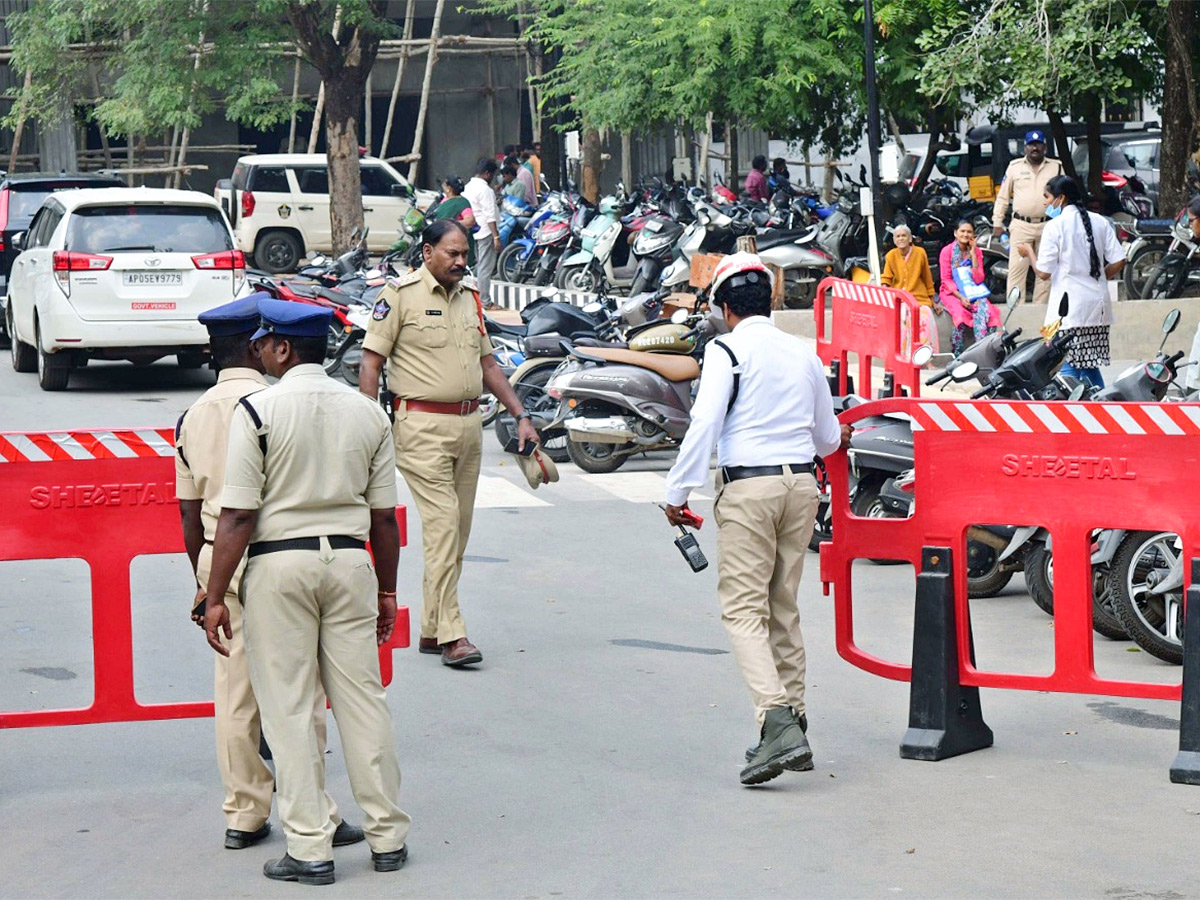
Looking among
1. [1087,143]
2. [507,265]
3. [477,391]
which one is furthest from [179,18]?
[477,391]

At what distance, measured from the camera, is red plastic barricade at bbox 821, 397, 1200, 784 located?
615cm

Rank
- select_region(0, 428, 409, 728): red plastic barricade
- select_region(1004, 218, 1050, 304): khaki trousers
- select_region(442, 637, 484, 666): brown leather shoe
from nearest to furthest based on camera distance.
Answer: select_region(0, 428, 409, 728): red plastic barricade, select_region(442, 637, 484, 666): brown leather shoe, select_region(1004, 218, 1050, 304): khaki trousers

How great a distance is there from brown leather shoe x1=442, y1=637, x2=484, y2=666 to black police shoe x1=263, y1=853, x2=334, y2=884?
102 inches

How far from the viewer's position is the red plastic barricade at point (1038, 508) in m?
6.15

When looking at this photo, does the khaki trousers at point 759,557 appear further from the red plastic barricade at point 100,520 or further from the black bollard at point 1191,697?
the black bollard at point 1191,697

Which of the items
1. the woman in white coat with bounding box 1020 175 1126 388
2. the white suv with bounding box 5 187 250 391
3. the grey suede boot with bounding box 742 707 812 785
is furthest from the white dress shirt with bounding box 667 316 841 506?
the white suv with bounding box 5 187 250 391

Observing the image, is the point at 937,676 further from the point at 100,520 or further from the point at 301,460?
the point at 100,520

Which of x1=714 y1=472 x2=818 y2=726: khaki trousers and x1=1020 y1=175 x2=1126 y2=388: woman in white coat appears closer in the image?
x1=714 y1=472 x2=818 y2=726: khaki trousers

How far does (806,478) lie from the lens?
6246 mm

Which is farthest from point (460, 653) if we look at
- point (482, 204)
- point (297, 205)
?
point (297, 205)

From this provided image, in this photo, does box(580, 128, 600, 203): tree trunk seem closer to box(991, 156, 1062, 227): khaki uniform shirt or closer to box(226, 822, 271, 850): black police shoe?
box(991, 156, 1062, 227): khaki uniform shirt

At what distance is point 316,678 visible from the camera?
5109 millimetres

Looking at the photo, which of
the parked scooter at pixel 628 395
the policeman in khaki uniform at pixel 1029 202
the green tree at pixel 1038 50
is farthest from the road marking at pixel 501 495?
the green tree at pixel 1038 50

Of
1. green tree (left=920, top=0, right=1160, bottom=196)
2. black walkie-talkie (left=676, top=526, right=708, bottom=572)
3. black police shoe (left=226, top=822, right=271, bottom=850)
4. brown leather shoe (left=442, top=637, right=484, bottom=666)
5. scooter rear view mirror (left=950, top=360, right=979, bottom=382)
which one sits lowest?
brown leather shoe (left=442, top=637, right=484, bottom=666)
